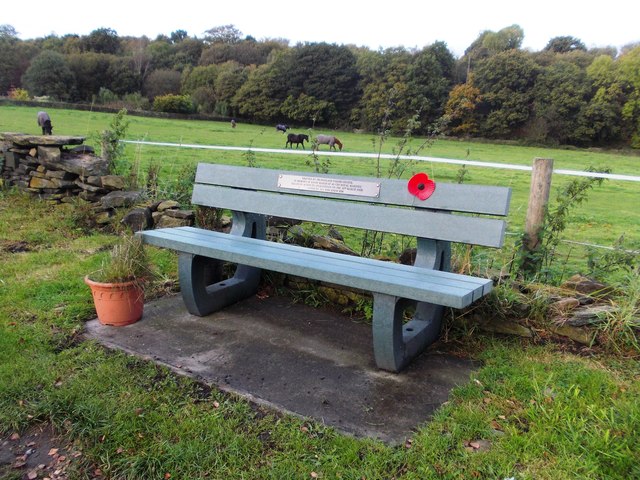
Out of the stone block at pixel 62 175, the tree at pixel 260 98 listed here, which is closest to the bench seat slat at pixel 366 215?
the stone block at pixel 62 175

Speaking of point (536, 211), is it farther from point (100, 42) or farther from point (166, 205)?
point (100, 42)

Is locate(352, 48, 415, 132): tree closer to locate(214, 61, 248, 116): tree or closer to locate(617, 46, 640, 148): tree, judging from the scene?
locate(214, 61, 248, 116): tree

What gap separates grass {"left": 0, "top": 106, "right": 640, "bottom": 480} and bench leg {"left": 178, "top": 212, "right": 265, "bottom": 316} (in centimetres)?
73

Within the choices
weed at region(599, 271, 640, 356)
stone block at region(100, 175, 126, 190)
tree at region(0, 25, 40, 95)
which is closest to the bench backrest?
weed at region(599, 271, 640, 356)

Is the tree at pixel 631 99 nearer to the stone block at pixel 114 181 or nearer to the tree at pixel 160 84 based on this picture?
the stone block at pixel 114 181

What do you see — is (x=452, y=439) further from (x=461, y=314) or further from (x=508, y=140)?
(x=508, y=140)

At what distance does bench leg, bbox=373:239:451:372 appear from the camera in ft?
9.39

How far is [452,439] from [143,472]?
135cm

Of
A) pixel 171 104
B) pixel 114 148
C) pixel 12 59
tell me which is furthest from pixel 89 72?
pixel 114 148

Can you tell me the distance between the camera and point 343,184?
3639mm

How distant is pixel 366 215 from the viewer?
3.46 m

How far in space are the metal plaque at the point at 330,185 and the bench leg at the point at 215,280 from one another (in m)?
0.52

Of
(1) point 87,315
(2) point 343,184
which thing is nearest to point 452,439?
(2) point 343,184

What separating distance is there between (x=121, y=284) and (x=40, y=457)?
1.39 m
